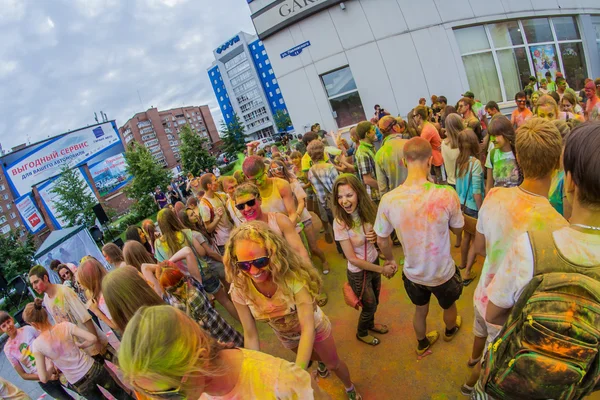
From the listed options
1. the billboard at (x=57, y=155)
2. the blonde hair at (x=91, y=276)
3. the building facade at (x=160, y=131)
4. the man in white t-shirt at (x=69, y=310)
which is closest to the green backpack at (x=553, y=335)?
the blonde hair at (x=91, y=276)

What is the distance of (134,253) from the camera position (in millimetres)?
3408

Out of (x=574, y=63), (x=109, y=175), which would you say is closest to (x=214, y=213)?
(x=574, y=63)

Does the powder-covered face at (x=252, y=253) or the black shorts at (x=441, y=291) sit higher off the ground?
the powder-covered face at (x=252, y=253)

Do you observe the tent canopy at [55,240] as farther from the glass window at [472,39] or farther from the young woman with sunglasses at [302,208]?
the glass window at [472,39]

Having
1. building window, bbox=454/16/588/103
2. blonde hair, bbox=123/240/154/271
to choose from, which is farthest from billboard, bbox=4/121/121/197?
building window, bbox=454/16/588/103

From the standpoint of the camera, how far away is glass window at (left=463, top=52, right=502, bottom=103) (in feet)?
34.3

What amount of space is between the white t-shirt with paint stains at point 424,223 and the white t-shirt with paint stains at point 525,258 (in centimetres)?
83

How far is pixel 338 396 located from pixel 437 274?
151 cm

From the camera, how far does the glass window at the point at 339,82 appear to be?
11.4 meters

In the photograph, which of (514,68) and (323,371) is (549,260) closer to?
(323,371)

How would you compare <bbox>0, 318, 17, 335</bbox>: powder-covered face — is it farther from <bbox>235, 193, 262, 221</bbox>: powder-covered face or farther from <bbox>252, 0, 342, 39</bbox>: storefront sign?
<bbox>252, 0, 342, 39</bbox>: storefront sign

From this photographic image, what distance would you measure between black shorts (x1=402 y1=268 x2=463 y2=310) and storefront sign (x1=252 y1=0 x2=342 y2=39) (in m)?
10.9

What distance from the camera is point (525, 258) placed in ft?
3.98

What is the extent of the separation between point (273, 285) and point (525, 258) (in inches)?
55.6
